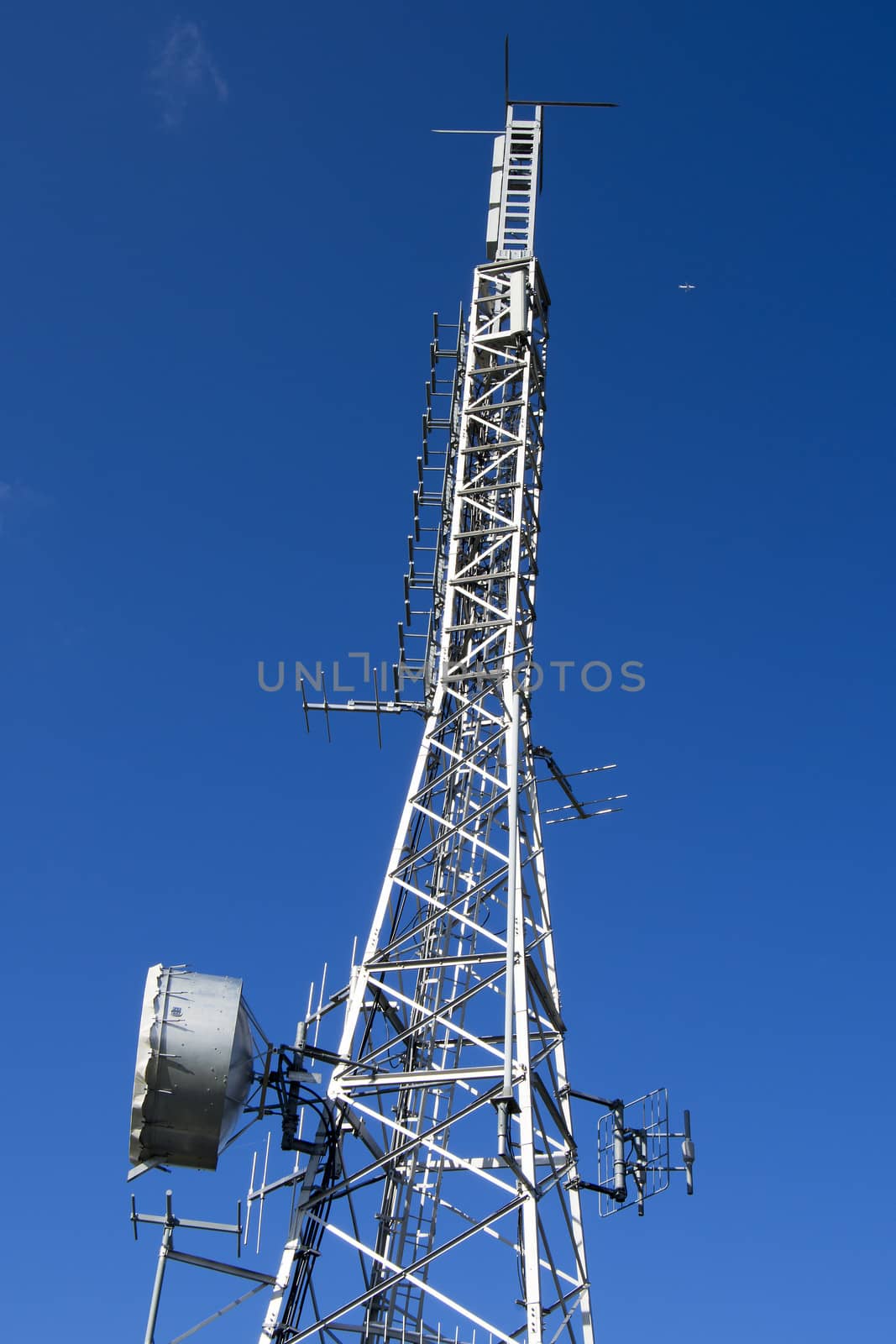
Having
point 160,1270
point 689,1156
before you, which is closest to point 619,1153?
point 689,1156

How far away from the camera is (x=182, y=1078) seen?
1839 centimetres

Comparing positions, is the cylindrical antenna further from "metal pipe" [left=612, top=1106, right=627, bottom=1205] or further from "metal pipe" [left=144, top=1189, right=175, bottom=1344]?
"metal pipe" [left=144, top=1189, right=175, bottom=1344]

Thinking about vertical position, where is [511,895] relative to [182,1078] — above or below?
above

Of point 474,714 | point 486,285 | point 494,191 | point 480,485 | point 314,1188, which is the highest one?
point 494,191

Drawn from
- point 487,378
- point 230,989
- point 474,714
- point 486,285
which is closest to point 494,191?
point 486,285

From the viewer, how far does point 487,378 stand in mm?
28203

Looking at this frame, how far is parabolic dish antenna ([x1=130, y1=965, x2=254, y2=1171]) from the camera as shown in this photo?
18375 mm

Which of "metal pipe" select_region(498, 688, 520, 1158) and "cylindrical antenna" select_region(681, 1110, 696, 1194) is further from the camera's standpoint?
"cylindrical antenna" select_region(681, 1110, 696, 1194)

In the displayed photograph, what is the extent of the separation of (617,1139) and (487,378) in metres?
14.6

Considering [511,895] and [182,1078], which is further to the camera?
[511,895]

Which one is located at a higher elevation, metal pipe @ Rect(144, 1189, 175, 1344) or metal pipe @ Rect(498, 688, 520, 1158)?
metal pipe @ Rect(498, 688, 520, 1158)

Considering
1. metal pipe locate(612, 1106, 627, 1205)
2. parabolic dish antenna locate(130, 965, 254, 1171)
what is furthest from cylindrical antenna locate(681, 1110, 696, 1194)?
parabolic dish antenna locate(130, 965, 254, 1171)

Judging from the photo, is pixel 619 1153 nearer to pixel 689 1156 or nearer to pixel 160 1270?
pixel 689 1156

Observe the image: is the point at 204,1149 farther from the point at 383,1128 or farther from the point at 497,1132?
the point at 497,1132
